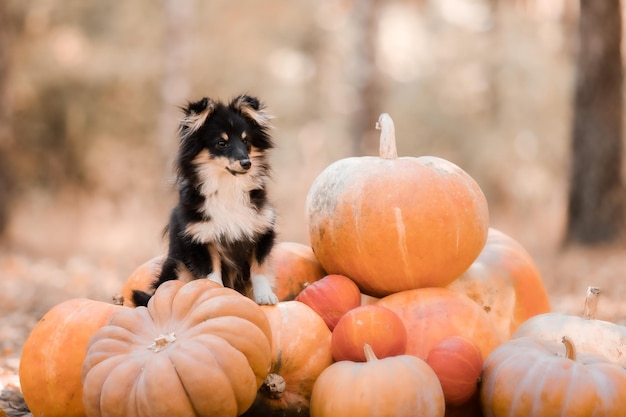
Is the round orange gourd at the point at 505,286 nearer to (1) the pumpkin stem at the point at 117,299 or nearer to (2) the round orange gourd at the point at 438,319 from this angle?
(2) the round orange gourd at the point at 438,319

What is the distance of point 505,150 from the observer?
15.1 meters

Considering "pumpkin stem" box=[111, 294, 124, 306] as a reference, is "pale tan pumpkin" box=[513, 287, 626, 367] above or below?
below

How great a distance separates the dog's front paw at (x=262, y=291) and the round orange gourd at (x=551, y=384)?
1.08 metres

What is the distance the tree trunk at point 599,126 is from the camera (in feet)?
26.3

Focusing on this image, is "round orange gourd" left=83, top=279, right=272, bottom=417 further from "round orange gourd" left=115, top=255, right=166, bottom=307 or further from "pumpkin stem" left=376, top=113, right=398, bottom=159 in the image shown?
"pumpkin stem" left=376, top=113, right=398, bottom=159

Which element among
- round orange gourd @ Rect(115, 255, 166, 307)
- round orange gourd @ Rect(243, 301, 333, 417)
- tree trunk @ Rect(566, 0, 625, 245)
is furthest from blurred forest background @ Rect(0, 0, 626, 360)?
round orange gourd @ Rect(243, 301, 333, 417)

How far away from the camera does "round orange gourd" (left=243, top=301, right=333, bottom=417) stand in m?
3.21

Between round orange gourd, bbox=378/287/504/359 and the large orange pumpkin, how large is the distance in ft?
0.56

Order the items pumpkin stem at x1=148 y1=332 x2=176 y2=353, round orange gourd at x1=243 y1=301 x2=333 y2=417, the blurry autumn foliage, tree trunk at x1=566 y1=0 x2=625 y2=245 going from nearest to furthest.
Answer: pumpkin stem at x1=148 y1=332 x2=176 y2=353, round orange gourd at x1=243 y1=301 x2=333 y2=417, tree trunk at x1=566 y1=0 x2=625 y2=245, the blurry autumn foliage

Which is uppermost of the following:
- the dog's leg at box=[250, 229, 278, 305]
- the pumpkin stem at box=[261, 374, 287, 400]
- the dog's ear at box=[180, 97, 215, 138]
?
the dog's ear at box=[180, 97, 215, 138]

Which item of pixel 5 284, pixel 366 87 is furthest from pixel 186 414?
pixel 366 87

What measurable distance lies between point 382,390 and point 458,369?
451 millimetres

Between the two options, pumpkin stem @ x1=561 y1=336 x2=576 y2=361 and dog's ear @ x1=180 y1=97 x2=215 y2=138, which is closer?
pumpkin stem @ x1=561 y1=336 x2=576 y2=361

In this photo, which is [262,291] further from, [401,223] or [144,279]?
[144,279]
